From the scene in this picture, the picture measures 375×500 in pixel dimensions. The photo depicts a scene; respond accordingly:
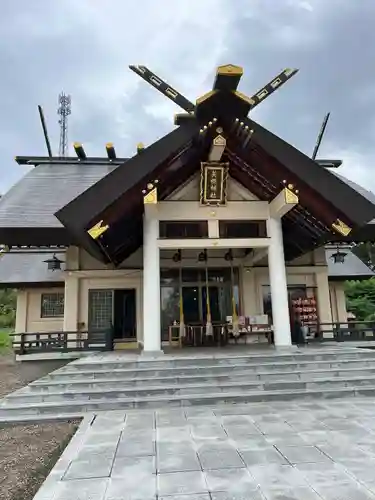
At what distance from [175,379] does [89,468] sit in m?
2.75

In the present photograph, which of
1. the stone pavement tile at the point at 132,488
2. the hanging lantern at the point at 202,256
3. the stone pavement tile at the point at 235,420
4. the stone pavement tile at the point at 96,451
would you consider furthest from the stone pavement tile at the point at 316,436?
the hanging lantern at the point at 202,256

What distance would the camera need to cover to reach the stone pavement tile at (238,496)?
2.60 metres

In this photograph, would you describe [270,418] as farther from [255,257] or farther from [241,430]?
[255,257]

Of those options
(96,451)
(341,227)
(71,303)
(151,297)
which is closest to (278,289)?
(341,227)

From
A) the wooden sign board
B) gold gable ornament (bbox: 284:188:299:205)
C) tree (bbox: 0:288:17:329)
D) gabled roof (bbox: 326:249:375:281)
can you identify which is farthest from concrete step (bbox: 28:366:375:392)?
tree (bbox: 0:288:17:329)

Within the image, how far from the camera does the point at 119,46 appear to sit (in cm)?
1177

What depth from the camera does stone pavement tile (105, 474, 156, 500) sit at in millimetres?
2680

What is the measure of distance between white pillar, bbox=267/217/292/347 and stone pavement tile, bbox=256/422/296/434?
10.3 ft

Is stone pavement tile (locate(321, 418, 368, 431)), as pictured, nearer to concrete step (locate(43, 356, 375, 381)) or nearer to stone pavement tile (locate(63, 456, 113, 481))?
concrete step (locate(43, 356, 375, 381))

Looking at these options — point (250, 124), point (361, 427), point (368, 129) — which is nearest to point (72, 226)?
point (250, 124)

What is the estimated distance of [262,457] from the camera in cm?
333

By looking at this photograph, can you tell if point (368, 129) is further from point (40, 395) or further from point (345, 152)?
point (40, 395)

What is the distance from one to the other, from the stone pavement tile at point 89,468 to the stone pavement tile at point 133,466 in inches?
2.6

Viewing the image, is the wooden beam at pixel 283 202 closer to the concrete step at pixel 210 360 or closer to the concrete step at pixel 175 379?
the concrete step at pixel 210 360
